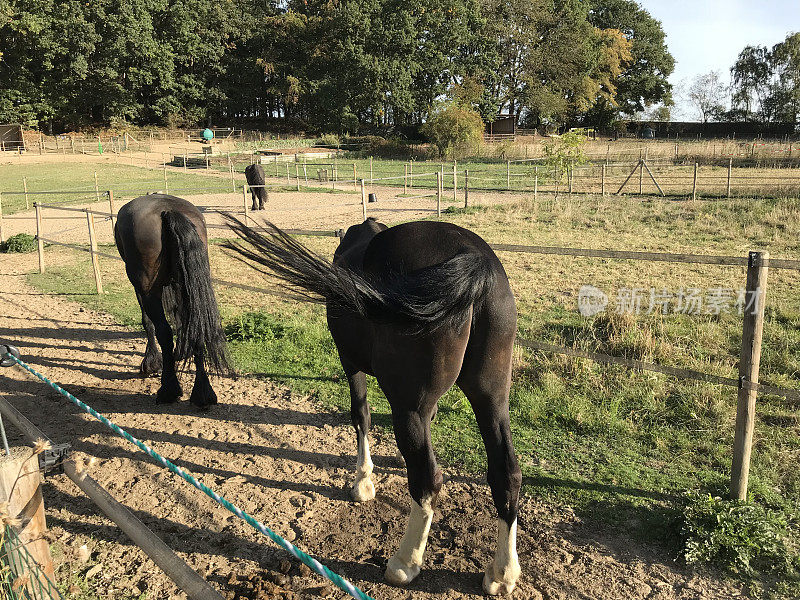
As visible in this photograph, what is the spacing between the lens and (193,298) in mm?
4656

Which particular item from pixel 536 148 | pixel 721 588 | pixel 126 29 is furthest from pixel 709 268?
pixel 126 29

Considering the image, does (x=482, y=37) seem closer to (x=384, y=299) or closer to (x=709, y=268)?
(x=709, y=268)

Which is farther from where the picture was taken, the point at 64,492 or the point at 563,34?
the point at 563,34

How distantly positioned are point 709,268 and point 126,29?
51.5 metres

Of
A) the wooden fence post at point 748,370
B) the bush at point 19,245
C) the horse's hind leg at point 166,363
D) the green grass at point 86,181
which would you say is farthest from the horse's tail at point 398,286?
the green grass at point 86,181

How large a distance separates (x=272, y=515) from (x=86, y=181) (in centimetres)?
2850

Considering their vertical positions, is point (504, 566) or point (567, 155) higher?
Answer: point (567, 155)

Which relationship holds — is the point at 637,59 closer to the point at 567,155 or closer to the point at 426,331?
the point at 567,155

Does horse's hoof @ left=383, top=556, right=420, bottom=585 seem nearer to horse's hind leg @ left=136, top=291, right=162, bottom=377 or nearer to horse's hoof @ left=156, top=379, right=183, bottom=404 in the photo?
horse's hoof @ left=156, top=379, right=183, bottom=404

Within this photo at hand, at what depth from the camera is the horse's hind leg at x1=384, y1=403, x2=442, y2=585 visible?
2.49 meters

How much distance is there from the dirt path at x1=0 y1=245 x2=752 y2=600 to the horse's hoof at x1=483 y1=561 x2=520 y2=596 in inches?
2.7

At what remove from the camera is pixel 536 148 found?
3888cm

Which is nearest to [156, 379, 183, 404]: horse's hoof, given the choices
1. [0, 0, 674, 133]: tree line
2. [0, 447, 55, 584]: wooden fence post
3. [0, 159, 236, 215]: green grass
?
[0, 447, 55, 584]: wooden fence post

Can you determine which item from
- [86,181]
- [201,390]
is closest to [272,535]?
[201,390]
